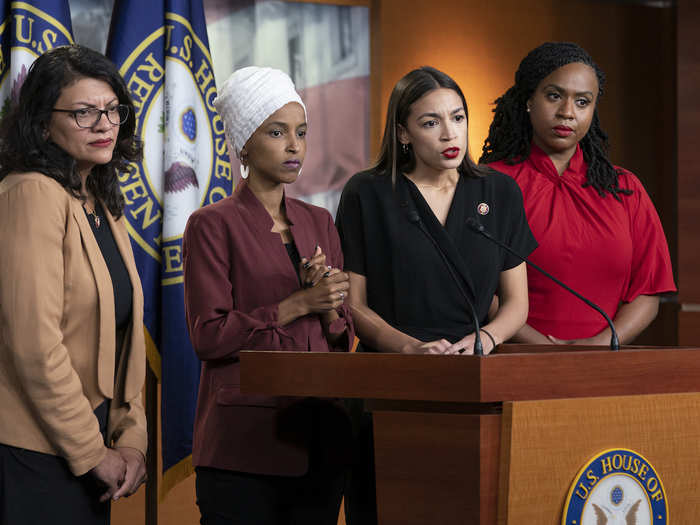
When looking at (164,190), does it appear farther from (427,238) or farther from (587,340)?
(587,340)

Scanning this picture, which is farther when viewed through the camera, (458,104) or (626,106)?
(626,106)

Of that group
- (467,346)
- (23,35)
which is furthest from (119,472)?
(23,35)

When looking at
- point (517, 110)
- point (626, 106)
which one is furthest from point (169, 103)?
point (626, 106)

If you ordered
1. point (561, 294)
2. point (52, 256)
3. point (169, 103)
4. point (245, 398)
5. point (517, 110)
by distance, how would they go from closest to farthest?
point (52, 256) → point (245, 398) → point (561, 294) → point (517, 110) → point (169, 103)

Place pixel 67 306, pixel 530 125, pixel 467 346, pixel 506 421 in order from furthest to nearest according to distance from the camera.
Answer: pixel 530 125
pixel 467 346
pixel 67 306
pixel 506 421

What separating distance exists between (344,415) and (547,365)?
0.63m

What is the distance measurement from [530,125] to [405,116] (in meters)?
0.58

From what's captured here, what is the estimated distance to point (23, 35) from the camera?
10.2 feet

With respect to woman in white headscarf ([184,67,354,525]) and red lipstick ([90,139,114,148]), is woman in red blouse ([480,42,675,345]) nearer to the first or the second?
woman in white headscarf ([184,67,354,525])

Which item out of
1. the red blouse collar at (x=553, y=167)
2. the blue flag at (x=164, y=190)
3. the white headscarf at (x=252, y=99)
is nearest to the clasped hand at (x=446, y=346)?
the white headscarf at (x=252, y=99)

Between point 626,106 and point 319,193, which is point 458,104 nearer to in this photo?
point 319,193

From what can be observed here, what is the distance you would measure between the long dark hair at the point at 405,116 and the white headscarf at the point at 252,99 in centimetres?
34

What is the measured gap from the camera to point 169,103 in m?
3.36

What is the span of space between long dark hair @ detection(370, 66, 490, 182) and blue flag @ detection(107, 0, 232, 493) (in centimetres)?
101
